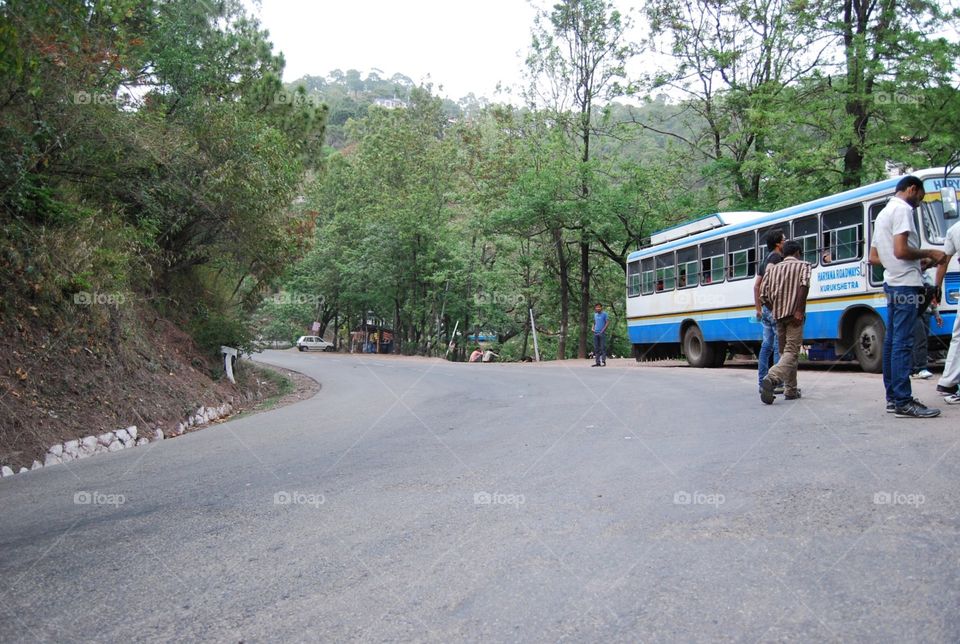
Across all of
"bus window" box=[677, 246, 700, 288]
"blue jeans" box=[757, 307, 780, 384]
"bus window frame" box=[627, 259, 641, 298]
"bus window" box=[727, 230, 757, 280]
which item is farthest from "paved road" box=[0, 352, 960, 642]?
"bus window frame" box=[627, 259, 641, 298]

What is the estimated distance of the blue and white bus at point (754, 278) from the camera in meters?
13.4

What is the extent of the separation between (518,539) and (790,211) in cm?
1435

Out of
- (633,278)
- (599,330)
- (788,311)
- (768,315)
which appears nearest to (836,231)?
(768,315)

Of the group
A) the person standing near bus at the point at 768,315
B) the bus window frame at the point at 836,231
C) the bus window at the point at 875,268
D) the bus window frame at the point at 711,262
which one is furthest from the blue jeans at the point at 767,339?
the bus window frame at the point at 711,262

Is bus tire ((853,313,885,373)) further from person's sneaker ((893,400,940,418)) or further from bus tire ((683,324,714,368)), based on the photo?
person's sneaker ((893,400,940,418))

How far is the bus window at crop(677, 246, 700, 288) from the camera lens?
63.9 ft

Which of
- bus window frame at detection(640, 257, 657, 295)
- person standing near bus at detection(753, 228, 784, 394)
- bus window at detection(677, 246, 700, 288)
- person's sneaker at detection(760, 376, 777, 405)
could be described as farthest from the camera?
bus window frame at detection(640, 257, 657, 295)

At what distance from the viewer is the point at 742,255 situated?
17.5 meters

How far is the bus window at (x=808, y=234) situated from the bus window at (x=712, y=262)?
2666 mm

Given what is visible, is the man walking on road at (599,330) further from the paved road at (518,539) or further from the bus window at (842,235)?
the paved road at (518,539)

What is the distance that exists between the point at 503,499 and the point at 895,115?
2176cm

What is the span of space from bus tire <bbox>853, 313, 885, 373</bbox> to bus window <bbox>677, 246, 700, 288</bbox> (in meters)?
5.53

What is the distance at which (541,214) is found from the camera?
30.2 m

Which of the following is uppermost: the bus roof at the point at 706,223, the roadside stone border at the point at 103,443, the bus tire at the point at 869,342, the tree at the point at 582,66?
the tree at the point at 582,66
